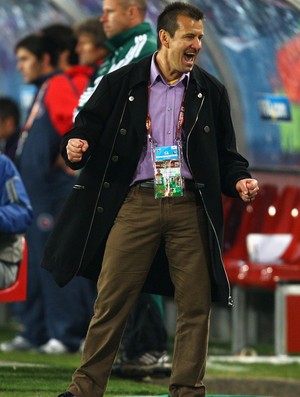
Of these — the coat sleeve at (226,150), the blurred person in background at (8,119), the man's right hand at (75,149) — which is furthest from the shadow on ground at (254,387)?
the blurred person in background at (8,119)

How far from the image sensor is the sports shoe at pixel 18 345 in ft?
39.2

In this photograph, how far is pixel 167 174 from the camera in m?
7.23

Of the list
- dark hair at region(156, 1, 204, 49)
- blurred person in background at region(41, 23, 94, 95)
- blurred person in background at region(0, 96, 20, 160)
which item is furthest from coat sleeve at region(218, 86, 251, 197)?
blurred person in background at region(0, 96, 20, 160)

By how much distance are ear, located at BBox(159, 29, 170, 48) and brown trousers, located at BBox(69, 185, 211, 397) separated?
691 millimetres

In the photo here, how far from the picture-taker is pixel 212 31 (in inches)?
504

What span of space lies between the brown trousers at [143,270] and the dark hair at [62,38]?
17.1 feet

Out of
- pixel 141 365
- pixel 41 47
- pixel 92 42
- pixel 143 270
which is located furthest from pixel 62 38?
pixel 143 270

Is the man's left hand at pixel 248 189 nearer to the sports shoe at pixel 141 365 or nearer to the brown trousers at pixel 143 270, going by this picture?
the brown trousers at pixel 143 270

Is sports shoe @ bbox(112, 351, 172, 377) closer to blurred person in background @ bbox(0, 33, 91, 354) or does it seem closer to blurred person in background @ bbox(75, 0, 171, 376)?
blurred person in background @ bbox(75, 0, 171, 376)

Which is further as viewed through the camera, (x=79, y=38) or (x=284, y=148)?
(x=284, y=148)

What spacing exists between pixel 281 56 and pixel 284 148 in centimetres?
75

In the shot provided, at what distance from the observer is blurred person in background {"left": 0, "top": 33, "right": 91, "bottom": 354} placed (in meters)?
11.8

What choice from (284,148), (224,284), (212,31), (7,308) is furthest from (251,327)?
(224,284)

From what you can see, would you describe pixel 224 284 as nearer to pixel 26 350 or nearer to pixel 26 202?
pixel 26 202
